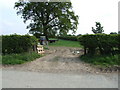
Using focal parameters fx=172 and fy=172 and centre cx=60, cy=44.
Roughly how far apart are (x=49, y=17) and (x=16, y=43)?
753 inches

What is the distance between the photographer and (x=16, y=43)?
1313 cm

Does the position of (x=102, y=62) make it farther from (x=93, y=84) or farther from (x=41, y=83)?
(x=41, y=83)

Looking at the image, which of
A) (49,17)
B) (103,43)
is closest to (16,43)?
(103,43)

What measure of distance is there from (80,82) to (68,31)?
2568cm

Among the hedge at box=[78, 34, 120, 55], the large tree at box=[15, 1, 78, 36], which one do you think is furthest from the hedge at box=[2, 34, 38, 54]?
the large tree at box=[15, 1, 78, 36]

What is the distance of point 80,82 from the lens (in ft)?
19.1

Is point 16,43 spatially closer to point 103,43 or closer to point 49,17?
point 103,43

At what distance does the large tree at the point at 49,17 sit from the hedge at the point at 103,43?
17739 millimetres

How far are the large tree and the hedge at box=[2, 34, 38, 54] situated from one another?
53.9 feet

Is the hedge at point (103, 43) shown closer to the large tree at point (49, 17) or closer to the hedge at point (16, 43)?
the hedge at point (16, 43)

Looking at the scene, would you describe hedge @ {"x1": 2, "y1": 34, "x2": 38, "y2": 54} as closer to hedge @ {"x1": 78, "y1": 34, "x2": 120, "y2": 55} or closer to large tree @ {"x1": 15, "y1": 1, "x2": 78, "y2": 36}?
hedge @ {"x1": 78, "y1": 34, "x2": 120, "y2": 55}

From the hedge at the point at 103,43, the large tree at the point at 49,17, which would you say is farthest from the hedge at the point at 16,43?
the large tree at the point at 49,17

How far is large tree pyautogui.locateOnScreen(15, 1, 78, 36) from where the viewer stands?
2975 cm

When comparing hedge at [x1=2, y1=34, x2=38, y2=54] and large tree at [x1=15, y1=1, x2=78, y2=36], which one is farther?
large tree at [x1=15, y1=1, x2=78, y2=36]
